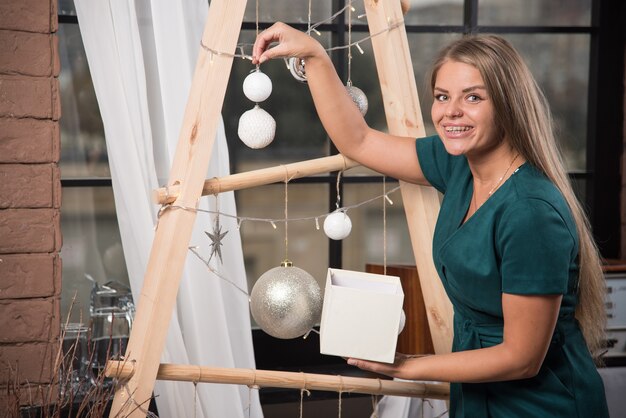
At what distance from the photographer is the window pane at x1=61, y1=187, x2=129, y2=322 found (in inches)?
90.0

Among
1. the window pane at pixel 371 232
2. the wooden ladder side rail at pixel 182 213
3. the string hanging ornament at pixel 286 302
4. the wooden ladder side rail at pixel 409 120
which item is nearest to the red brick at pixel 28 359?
the wooden ladder side rail at pixel 182 213

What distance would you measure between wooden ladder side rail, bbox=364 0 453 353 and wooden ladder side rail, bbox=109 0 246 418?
1.00 feet

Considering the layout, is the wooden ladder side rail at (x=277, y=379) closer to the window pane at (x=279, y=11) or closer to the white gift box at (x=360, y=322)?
the white gift box at (x=360, y=322)

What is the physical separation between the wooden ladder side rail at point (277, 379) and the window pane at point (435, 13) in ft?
4.14

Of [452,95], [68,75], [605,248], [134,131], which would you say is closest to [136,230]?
[134,131]

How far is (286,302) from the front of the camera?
1514mm

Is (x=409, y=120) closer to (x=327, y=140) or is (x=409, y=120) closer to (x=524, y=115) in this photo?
(x=524, y=115)

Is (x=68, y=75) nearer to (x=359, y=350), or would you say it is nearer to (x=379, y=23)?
(x=379, y=23)

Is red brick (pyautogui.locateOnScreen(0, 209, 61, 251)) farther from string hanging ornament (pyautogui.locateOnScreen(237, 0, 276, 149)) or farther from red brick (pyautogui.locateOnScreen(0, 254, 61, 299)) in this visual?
string hanging ornament (pyautogui.locateOnScreen(237, 0, 276, 149))

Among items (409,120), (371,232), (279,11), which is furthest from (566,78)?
(409,120)

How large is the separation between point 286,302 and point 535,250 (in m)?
0.43

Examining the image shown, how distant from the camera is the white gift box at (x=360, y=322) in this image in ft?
4.71

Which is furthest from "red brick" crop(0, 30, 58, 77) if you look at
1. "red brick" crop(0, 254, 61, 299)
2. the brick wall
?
"red brick" crop(0, 254, 61, 299)

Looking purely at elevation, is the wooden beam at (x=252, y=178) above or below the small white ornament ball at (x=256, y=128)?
below
